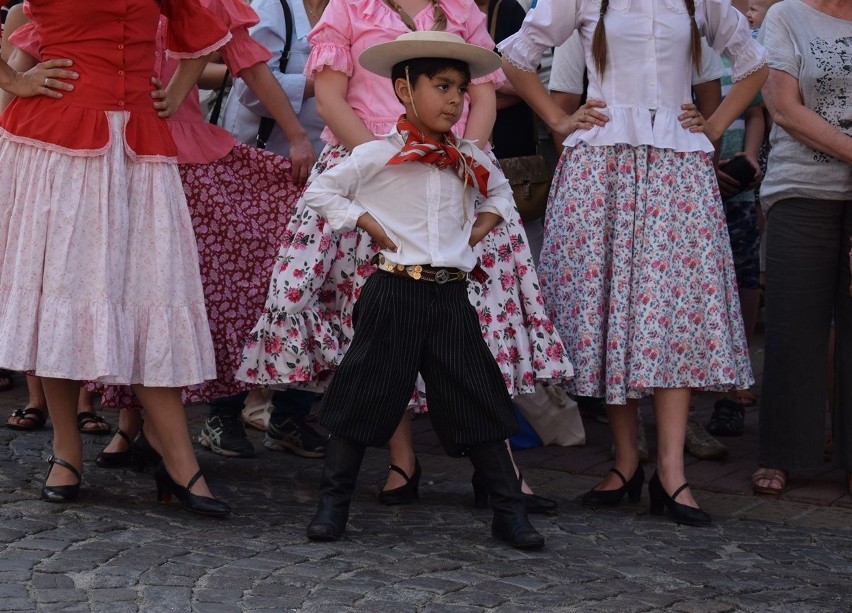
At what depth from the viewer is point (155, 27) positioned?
4898 millimetres

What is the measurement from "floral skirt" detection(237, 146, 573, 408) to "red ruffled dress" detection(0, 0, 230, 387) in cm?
30

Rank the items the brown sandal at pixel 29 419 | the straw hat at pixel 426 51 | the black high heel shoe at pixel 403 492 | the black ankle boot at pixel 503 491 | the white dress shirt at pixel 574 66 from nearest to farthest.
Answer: the straw hat at pixel 426 51 < the black ankle boot at pixel 503 491 < the black high heel shoe at pixel 403 492 < the white dress shirt at pixel 574 66 < the brown sandal at pixel 29 419

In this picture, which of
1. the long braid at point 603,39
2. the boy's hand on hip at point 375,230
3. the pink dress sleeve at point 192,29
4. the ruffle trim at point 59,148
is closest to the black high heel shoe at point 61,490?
the ruffle trim at point 59,148

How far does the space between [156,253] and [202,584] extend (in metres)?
1.30

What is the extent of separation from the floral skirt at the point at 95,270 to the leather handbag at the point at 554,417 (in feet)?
6.38

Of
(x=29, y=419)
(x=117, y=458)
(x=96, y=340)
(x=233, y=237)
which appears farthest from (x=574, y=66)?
(x=29, y=419)

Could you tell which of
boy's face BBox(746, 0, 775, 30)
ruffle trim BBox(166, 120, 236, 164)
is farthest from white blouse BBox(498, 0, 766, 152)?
boy's face BBox(746, 0, 775, 30)

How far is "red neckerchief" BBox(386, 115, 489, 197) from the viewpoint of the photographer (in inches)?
175

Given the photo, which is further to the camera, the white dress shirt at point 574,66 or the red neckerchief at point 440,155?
the white dress shirt at point 574,66

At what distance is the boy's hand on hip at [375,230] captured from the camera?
14.7 feet

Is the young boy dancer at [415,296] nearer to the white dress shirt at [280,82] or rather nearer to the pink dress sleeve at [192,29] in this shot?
the pink dress sleeve at [192,29]

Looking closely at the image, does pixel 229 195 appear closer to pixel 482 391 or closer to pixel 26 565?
pixel 482 391

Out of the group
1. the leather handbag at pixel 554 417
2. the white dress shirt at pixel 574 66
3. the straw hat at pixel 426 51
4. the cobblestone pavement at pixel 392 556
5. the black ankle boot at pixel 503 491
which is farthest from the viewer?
the leather handbag at pixel 554 417

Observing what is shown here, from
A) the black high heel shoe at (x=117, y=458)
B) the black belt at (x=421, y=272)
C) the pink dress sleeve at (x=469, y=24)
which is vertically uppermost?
the pink dress sleeve at (x=469, y=24)
